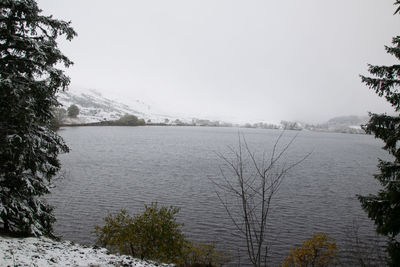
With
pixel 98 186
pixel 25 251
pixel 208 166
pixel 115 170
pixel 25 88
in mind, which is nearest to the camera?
pixel 25 251

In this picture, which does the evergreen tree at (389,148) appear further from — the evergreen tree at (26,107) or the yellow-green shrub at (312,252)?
the evergreen tree at (26,107)

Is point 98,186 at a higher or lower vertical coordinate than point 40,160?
lower

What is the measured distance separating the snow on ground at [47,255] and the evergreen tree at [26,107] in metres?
0.99

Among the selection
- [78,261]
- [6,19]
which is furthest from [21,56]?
[78,261]

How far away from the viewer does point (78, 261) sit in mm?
10453

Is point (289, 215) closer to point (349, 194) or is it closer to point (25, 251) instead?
point (349, 194)

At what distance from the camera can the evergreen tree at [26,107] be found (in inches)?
426

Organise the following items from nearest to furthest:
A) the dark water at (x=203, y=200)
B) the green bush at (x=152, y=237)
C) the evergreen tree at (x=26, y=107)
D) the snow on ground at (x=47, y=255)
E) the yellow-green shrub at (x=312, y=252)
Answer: the snow on ground at (x=47, y=255), the evergreen tree at (x=26, y=107), the green bush at (x=152, y=237), the yellow-green shrub at (x=312, y=252), the dark water at (x=203, y=200)

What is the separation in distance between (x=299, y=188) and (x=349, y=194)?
676cm

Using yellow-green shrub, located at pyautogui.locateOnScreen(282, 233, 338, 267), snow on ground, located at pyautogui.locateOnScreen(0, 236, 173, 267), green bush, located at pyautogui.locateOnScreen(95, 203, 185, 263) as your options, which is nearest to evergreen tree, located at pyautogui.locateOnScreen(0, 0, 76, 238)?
snow on ground, located at pyautogui.locateOnScreen(0, 236, 173, 267)

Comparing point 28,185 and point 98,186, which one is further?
point 98,186

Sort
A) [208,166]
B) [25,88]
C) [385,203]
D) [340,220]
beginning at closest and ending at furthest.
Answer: [25,88], [385,203], [340,220], [208,166]

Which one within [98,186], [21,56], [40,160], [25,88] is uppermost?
[21,56]

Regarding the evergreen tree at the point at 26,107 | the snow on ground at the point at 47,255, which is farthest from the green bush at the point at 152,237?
the evergreen tree at the point at 26,107
